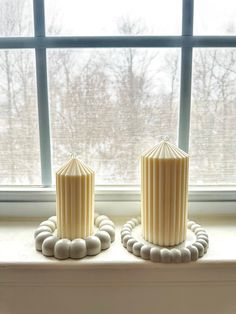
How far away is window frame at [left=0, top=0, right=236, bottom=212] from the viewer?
79 centimetres

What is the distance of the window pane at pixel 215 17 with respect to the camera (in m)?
0.79

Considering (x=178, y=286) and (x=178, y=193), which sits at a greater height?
(x=178, y=193)

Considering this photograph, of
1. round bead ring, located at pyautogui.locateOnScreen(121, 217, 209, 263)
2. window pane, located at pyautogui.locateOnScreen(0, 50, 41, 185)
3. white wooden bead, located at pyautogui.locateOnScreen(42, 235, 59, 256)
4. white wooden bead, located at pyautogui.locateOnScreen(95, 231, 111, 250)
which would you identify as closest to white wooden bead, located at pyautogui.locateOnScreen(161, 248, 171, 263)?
round bead ring, located at pyautogui.locateOnScreen(121, 217, 209, 263)

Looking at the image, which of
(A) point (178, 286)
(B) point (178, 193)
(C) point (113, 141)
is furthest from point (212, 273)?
(C) point (113, 141)

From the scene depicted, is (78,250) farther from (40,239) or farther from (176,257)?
(176,257)

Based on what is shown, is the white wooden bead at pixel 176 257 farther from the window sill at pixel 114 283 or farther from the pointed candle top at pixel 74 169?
the pointed candle top at pixel 74 169

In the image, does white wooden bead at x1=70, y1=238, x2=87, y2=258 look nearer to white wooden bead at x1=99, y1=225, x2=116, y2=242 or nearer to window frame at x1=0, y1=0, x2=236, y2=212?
white wooden bead at x1=99, y1=225, x2=116, y2=242

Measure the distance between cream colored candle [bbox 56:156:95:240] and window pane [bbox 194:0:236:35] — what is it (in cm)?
46

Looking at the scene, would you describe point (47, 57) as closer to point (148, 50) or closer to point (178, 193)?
point (148, 50)

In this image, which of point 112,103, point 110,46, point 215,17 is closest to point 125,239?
point 112,103

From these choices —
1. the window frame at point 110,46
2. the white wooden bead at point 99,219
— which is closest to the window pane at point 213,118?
the window frame at point 110,46

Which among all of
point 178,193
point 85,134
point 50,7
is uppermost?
point 50,7

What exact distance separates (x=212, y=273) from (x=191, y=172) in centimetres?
29

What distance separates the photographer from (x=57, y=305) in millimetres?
685
